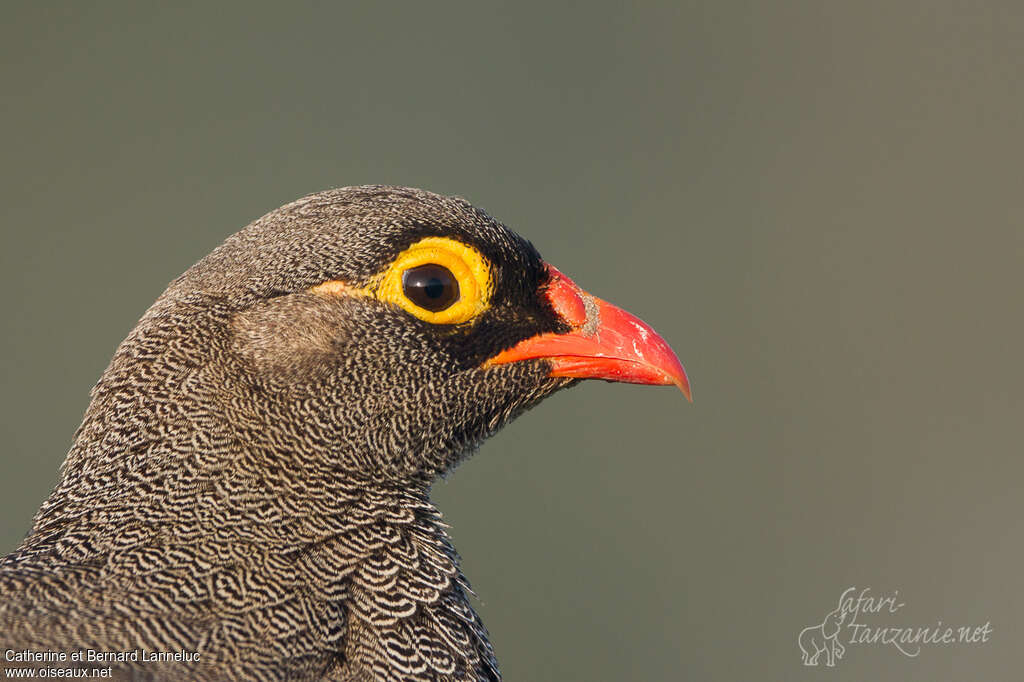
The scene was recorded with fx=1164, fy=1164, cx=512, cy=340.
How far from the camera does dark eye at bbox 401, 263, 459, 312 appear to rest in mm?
4215

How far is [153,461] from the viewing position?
3.91m

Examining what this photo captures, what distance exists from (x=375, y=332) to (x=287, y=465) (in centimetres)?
57

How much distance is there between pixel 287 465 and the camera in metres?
3.99

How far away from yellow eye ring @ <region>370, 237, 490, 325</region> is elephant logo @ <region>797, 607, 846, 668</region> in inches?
274

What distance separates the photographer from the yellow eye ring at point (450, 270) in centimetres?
420

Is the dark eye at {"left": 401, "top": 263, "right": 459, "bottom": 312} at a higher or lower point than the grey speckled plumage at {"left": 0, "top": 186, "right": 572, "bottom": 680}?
higher

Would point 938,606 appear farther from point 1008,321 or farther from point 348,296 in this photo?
point 348,296

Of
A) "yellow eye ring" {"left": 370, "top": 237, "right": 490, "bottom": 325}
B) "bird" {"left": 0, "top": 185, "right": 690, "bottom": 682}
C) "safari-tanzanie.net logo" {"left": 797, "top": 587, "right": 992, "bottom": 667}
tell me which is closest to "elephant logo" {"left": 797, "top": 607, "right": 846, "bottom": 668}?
"safari-tanzanie.net logo" {"left": 797, "top": 587, "right": 992, "bottom": 667}

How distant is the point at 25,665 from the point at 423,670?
4.05 feet

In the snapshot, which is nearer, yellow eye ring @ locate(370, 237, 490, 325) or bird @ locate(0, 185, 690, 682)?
bird @ locate(0, 185, 690, 682)

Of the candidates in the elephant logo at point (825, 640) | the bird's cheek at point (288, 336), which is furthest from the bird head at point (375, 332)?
the elephant logo at point (825, 640)

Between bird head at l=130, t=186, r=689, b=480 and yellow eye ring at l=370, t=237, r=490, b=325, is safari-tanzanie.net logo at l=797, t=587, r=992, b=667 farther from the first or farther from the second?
yellow eye ring at l=370, t=237, r=490, b=325

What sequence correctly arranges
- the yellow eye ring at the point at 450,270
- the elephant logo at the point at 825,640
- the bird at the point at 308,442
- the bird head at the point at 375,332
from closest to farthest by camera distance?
the bird at the point at 308,442, the bird head at the point at 375,332, the yellow eye ring at the point at 450,270, the elephant logo at the point at 825,640

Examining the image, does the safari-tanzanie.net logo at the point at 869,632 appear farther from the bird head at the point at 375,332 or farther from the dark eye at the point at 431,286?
the dark eye at the point at 431,286
